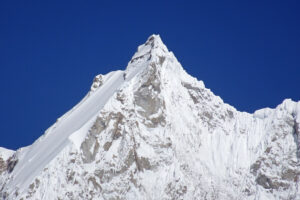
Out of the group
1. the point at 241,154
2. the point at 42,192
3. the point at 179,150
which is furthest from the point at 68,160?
the point at 241,154

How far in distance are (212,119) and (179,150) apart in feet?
42.1

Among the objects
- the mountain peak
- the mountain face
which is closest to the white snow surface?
the mountain face

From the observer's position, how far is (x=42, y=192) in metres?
150

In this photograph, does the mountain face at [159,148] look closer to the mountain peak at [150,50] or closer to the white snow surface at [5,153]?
the mountain peak at [150,50]

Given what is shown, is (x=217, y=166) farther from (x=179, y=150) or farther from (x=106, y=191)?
(x=106, y=191)

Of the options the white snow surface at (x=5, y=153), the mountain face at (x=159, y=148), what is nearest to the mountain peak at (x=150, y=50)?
the mountain face at (x=159, y=148)

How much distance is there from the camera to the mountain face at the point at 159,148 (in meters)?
152

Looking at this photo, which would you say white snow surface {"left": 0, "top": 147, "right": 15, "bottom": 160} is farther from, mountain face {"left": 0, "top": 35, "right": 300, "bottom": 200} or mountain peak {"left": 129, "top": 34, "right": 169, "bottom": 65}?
mountain peak {"left": 129, "top": 34, "right": 169, "bottom": 65}

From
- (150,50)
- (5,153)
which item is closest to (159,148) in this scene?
(150,50)

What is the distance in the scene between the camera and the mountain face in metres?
152

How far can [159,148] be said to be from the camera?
156m

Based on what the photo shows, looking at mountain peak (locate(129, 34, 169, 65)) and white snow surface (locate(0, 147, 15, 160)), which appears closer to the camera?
mountain peak (locate(129, 34, 169, 65))

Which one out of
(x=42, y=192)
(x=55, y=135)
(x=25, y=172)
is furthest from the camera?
(x=55, y=135)

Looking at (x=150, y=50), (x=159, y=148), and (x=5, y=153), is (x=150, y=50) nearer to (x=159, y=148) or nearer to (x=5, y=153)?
(x=159, y=148)
